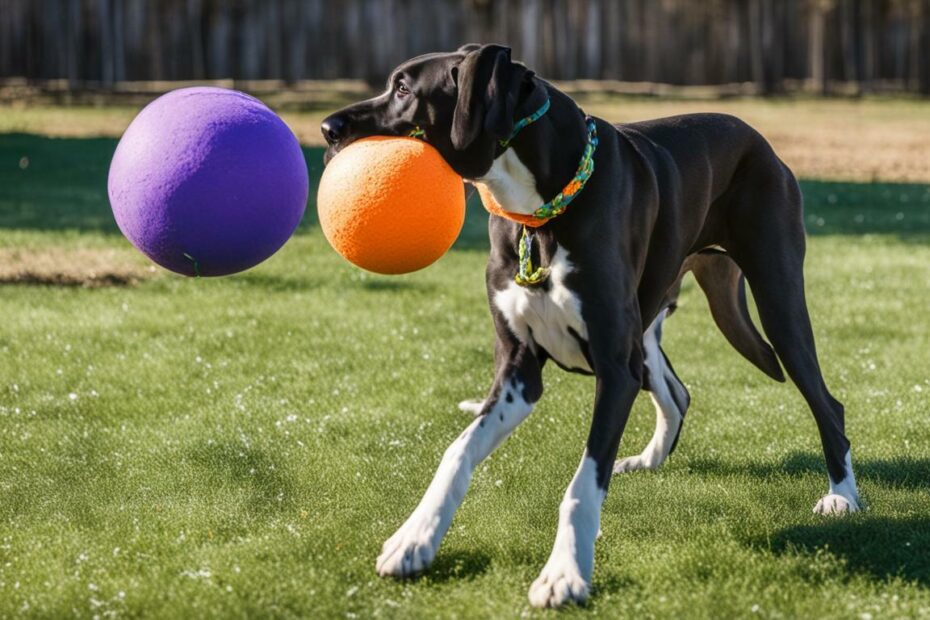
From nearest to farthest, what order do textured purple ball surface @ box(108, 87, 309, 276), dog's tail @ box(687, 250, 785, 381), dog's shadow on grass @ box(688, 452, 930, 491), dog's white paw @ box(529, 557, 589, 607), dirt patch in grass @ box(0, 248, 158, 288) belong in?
dog's white paw @ box(529, 557, 589, 607) → textured purple ball surface @ box(108, 87, 309, 276) → dog's shadow on grass @ box(688, 452, 930, 491) → dog's tail @ box(687, 250, 785, 381) → dirt patch in grass @ box(0, 248, 158, 288)

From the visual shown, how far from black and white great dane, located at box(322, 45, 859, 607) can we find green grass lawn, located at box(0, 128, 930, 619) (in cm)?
21

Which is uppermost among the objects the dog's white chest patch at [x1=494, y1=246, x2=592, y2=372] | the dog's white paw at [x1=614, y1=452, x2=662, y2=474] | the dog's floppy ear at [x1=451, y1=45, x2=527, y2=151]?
the dog's floppy ear at [x1=451, y1=45, x2=527, y2=151]

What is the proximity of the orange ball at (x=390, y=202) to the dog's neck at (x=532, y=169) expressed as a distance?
157mm

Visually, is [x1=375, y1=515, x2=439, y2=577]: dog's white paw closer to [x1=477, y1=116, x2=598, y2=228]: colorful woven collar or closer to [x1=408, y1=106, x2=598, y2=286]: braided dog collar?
[x1=408, y1=106, x2=598, y2=286]: braided dog collar

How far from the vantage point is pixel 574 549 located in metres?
4.38

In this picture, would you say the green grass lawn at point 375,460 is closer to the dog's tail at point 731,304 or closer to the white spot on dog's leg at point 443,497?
the white spot on dog's leg at point 443,497

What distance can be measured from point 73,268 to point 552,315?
6595 millimetres

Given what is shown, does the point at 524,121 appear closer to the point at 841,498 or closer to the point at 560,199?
the point at 560,199

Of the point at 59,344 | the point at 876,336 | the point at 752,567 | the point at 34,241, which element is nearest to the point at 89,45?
the point at 34,241

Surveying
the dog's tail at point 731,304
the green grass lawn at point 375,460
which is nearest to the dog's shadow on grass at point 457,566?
the green grass lawn at point 375,460

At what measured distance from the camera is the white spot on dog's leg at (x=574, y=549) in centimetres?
427

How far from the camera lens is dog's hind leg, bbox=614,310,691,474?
5.95m

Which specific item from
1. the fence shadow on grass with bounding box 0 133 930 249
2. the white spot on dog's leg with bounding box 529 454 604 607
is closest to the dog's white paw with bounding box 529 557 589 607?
the white spot on dog's leg with bounding box 529 454 604 607

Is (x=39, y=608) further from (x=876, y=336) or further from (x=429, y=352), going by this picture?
(x=876, y=336)
